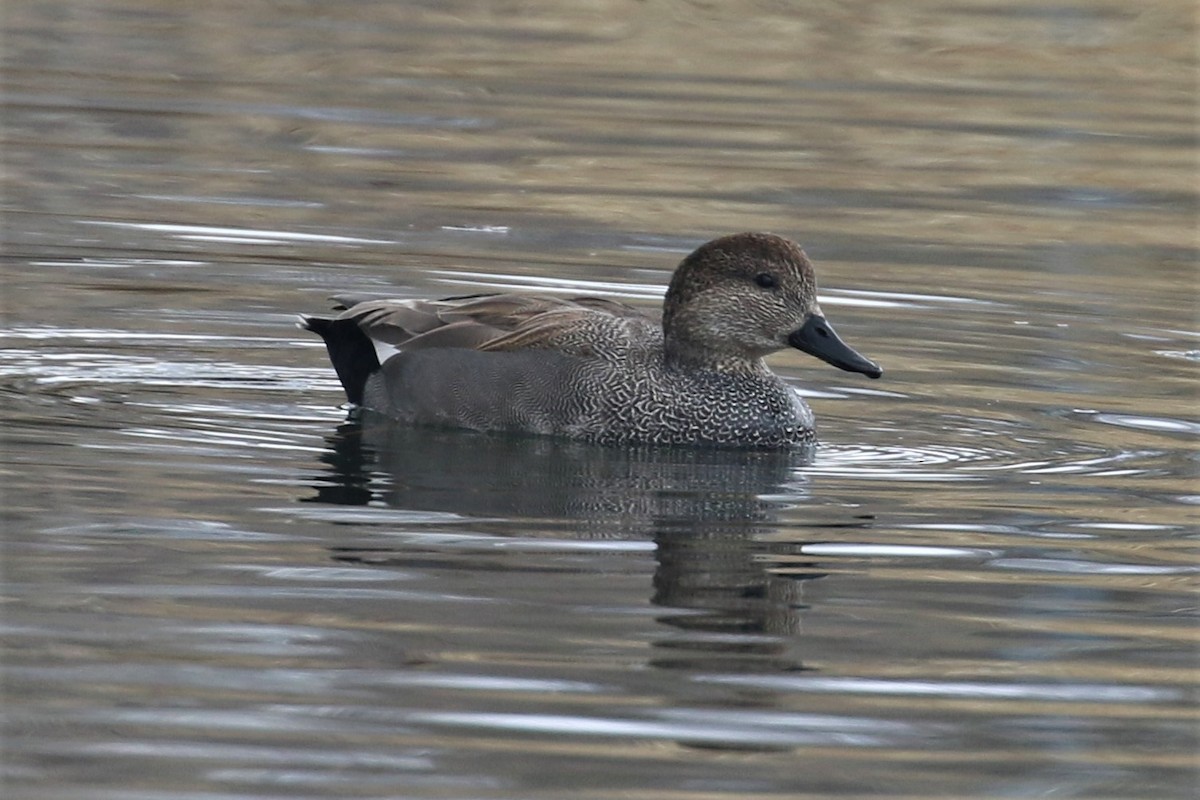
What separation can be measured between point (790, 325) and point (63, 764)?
4591 mm

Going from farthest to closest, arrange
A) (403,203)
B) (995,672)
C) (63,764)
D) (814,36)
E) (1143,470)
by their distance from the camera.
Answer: (814,36) → (403,203) → (1143,470) → (995,672) → (63,764)

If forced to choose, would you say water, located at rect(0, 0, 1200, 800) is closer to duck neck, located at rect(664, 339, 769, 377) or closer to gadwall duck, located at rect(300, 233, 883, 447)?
gadwall duck, located at rect(300, 233, 883, 447)

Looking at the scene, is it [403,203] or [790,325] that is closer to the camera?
[790,325]

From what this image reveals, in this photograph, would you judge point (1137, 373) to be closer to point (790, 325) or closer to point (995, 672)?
point (790, 325)

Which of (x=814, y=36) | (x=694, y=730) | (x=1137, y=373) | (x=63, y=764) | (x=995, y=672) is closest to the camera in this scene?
(x=63, y=764)

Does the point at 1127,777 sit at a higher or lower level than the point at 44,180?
lower

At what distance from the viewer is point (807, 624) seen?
6.62 meters

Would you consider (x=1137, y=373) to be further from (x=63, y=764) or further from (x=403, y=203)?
(x=63, y=764)

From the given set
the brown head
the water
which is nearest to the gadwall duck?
the brown head

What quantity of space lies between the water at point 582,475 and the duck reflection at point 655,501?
0.03 meters

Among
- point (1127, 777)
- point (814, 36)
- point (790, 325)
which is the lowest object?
point (1127, 777)

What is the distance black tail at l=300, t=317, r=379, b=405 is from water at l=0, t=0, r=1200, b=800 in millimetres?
189

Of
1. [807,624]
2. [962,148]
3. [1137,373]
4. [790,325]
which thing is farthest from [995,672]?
[962,148]

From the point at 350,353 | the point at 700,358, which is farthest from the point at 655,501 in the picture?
the point at 350,353
